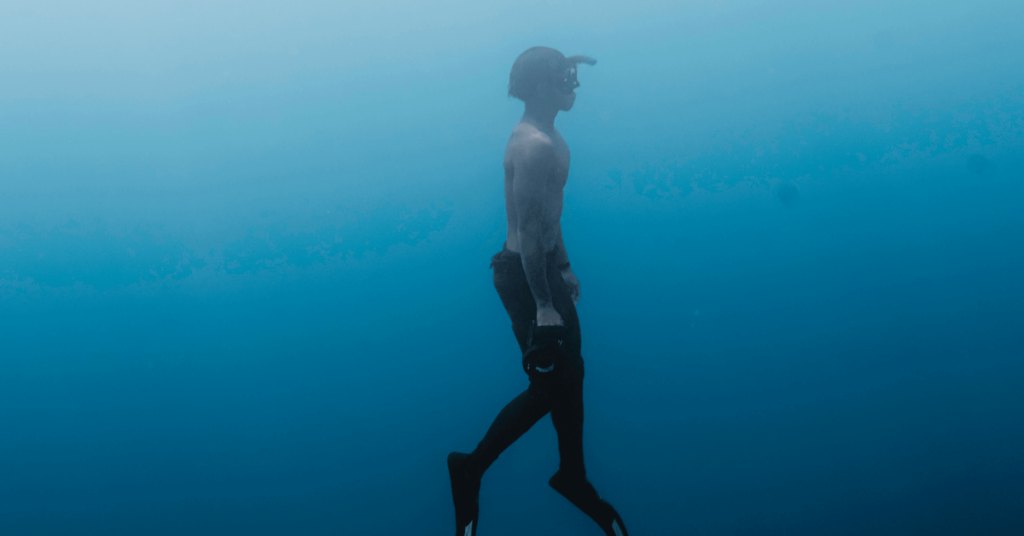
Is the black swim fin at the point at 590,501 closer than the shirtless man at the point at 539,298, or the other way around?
the shirtless man at the point at 539,298

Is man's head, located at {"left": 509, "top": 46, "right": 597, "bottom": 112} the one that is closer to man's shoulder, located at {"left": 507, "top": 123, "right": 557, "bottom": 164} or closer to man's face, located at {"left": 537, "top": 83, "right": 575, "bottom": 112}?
man's face, located at {"left": 537, "top": 83, "right": 575, "bottom": 112}

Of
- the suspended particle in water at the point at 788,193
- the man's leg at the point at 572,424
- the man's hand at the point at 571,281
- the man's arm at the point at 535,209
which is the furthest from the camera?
the suspended particle in water at the point at 788,193

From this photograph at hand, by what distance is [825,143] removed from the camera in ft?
7.95

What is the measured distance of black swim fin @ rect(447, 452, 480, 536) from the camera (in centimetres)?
145

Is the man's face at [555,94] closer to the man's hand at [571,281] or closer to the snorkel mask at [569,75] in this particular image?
the snorkel mask at [569,75]

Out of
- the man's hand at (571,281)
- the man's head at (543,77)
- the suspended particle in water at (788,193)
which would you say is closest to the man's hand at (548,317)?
the man's hand at (571,281)

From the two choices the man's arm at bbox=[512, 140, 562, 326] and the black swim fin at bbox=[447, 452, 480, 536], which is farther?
the black swim fin at bbox=[447, 452, 480, 536]

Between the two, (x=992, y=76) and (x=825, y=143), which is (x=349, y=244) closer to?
(x=825, y=143)

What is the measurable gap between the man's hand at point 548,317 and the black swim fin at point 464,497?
1.50 ft

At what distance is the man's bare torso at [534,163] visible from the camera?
1364 mm

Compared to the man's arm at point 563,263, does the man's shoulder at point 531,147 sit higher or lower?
higher

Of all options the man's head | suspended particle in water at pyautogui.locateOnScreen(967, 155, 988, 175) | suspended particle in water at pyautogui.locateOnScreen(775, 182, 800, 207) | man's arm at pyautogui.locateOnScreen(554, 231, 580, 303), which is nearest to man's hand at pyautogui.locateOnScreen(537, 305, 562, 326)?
man's arm at pyautogui.locateOnScreen(554, 231, 580, 303)

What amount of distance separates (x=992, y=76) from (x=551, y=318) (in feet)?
8.50

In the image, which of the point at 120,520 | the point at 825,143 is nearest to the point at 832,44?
the point at 825,143
